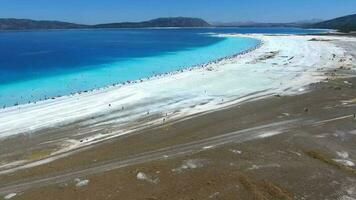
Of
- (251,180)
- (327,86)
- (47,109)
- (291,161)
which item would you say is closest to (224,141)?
(291,161)

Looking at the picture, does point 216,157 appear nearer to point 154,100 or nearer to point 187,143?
point 187,143

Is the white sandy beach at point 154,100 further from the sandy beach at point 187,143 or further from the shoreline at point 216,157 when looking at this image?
the shoreline at point 216,157

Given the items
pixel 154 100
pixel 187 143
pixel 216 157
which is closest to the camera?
pixel 216 157

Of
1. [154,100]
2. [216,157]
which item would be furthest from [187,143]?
[154,100]

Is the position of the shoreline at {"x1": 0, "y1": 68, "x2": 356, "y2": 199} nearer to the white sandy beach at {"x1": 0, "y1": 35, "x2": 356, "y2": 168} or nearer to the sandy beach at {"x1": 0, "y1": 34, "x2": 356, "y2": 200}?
the sandy beach at {"x1": 0, "y1": 34, "x2": 356, "y2": 200}

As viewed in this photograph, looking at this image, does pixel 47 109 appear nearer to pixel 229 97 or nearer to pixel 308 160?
pixel 229 97

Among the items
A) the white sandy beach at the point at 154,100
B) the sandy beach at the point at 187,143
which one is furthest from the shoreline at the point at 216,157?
the white sandy beach at the point at 154,100
